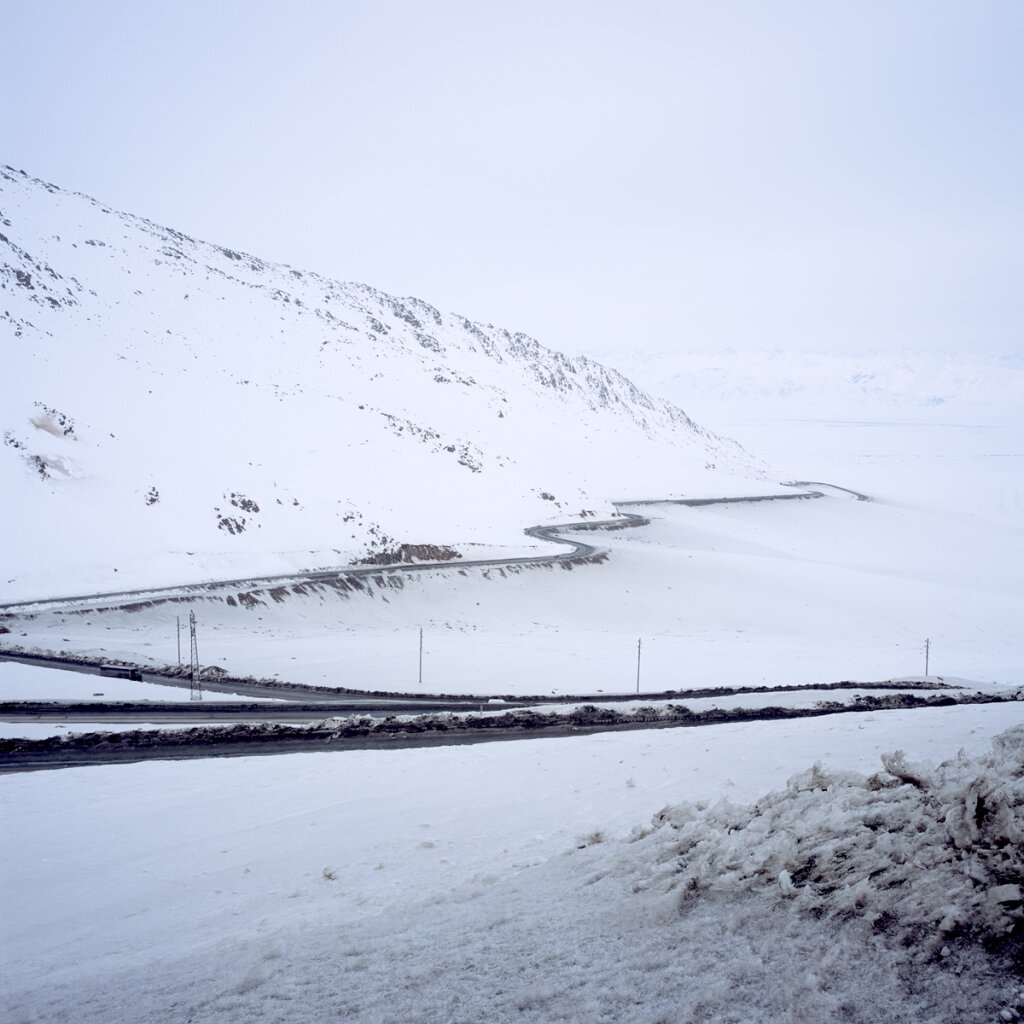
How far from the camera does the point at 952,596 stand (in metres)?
44.3

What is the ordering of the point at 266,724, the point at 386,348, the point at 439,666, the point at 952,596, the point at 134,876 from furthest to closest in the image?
the point at 386,348, the point at 952,596, the point at 439,666, the point at 266,724, the point at 134,876

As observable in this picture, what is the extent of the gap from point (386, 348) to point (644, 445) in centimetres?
4137

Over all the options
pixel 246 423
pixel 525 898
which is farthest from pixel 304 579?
pixel 525 898

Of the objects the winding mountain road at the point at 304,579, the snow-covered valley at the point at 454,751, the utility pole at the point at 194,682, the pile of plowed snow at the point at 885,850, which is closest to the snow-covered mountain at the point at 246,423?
the snow-covered valley at the point at 454,751

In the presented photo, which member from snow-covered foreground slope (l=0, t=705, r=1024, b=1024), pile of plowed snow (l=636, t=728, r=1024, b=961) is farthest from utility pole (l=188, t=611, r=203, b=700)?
pile of plowed snow (l=636, t=728, r=1024, b=961)

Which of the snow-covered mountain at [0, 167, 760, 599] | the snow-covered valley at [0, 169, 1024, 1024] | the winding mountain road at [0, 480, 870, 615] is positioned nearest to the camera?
the snow-covered valley at [0, 169, 1024, 1024]

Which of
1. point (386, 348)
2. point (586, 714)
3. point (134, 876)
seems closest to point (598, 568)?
point (586, 714)

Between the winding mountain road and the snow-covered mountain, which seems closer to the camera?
the winding mountain road

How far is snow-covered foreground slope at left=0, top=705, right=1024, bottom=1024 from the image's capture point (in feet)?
16.0

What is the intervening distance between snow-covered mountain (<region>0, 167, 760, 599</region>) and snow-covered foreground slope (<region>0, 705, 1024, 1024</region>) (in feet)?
89.9

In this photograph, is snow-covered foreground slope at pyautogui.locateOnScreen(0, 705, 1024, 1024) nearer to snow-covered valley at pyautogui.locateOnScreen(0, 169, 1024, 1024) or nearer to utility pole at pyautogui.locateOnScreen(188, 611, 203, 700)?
snow-covered valley at pyautogui.locateOnScreen(0, 169, 1024, 1024)

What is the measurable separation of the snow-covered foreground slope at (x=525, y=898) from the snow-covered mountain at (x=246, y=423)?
2740 centimetres

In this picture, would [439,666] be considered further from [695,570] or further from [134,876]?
[695,570]

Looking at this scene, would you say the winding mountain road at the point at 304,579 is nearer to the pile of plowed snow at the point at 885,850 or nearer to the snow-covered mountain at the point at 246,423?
the snow-covered mountain at the point at 246,423
